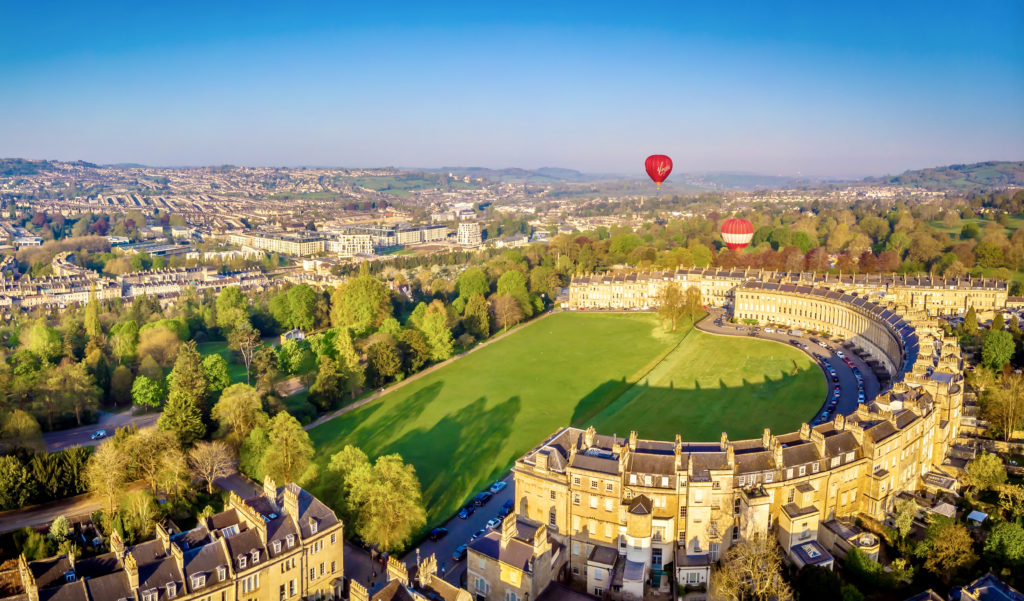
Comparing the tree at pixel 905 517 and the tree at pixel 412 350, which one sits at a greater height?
the tree at pixel 905 517

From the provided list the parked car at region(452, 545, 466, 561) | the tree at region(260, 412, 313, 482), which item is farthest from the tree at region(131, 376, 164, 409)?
the parked car at region(452, 545, 466, 561)

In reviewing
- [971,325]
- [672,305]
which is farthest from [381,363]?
[971,325]

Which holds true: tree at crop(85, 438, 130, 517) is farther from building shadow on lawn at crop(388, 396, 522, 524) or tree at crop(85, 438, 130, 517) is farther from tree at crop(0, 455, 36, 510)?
Answer: building shadow on lawn at crop(388, 396, 522, 524)

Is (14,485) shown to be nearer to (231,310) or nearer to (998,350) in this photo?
(231,310)

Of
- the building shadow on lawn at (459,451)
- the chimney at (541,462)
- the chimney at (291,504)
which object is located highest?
the chimney at (541,462)

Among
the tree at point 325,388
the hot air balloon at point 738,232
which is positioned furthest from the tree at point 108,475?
the hot air balloon at point 738,232

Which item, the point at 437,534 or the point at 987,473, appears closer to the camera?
the point at 987,473

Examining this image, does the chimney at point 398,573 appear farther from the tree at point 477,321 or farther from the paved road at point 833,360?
the tree at point 477,321
